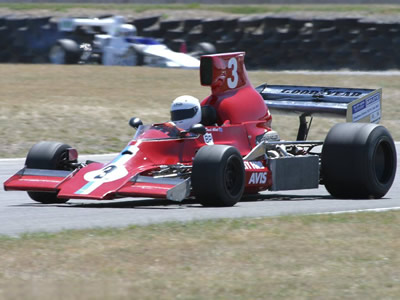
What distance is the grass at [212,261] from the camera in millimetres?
5480

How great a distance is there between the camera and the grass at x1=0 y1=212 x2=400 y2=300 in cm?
548

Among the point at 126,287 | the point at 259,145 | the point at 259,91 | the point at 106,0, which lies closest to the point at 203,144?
the point at 259,145

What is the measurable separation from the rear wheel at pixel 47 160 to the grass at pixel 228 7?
21.2 metres

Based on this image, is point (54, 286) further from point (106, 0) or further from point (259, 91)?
point (106, 0)

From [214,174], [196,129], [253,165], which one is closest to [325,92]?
[253,165]

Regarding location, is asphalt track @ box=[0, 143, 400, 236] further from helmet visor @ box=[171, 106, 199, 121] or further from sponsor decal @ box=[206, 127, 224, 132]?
helmet visor @ box=[171, 106, 199, 121]

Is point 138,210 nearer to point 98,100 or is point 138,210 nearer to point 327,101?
point 327,101

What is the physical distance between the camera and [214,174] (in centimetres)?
900

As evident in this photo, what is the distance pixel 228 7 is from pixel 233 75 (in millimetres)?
24395

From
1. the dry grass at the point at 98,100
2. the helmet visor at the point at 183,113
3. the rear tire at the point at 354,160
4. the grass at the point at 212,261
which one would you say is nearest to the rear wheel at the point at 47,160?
the helmet visor at the point at 183,113

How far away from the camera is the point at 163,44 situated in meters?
32.1

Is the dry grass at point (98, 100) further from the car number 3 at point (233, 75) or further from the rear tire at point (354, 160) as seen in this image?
the rear tire at point (354, 160)

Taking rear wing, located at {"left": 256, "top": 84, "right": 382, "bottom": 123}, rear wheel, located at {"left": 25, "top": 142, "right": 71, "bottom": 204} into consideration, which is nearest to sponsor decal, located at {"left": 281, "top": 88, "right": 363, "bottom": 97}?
rear wing, located at {"left": 256, "top": 84, "right": 382, "bottom": 123}

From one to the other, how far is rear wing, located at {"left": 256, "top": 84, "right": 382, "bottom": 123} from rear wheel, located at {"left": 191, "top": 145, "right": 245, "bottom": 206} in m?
2.30
